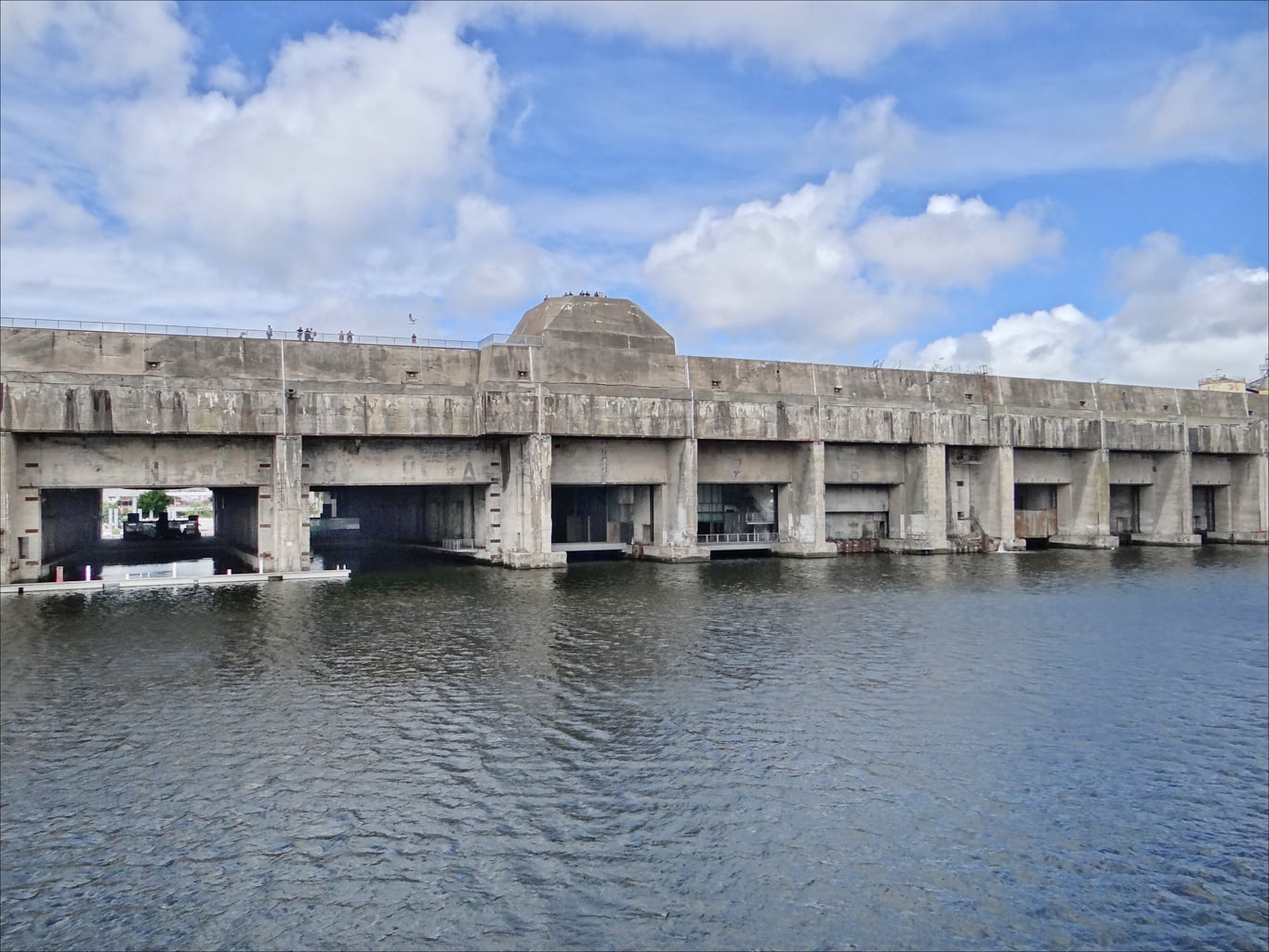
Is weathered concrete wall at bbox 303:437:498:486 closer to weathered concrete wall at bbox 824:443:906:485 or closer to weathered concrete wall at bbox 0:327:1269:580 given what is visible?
weathered concrete wall at bbox 0:327:1269:580

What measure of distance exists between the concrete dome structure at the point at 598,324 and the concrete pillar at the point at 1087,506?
1383 inches

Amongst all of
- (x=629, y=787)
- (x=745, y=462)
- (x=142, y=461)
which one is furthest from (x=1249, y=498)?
(x=142, y=461)

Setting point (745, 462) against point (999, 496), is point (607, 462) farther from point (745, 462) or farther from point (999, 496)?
point (999, 496)

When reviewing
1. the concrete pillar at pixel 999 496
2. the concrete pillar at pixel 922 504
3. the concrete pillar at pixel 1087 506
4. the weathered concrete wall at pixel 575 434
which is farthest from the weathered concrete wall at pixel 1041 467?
the concrete pillar at pixel 922 504

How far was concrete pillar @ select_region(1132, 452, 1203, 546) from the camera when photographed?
72.9 meters

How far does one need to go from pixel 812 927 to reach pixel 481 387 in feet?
133

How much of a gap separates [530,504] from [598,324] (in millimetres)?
11723

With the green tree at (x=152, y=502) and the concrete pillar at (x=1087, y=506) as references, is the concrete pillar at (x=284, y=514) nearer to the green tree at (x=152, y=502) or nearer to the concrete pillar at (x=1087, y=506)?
the concrete pillar at (x=1087, y=506)

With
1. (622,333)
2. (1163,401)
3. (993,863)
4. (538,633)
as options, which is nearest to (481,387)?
(622,333)

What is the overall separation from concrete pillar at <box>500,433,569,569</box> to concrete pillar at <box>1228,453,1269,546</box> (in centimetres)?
6003

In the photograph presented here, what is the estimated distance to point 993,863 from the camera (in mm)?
13586

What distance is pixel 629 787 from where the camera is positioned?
1599 cm

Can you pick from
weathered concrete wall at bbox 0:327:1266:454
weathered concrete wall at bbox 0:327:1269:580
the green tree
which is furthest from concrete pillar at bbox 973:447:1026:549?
the green tree

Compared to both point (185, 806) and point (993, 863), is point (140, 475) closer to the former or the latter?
point (185, 806)
